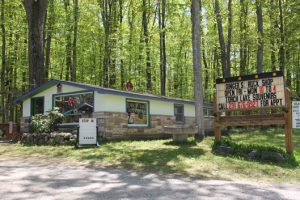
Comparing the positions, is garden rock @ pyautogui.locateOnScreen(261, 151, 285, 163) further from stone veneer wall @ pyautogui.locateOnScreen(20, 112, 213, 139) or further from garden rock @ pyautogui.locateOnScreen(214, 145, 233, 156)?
stone veneer wall @ pyautogui.locateOnScreen(20, 112, 213, 139)

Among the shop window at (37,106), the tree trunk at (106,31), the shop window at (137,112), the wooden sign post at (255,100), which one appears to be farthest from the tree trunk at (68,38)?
the wooden sign post at (255,100)

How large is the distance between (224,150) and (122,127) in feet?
21.0

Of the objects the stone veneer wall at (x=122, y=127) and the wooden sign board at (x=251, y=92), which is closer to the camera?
the wooden sign board at (x=251, y=92)

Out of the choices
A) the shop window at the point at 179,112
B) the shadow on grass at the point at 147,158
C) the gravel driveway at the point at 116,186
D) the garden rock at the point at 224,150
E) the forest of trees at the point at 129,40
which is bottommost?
the gravel driveway at the point at 116,186

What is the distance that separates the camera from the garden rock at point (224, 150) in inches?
416

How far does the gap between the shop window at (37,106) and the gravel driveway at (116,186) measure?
10300 millimetres

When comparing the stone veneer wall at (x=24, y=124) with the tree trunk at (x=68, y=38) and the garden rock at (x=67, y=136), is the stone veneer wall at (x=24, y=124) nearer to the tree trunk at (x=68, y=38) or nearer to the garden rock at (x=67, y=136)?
the garden rock at (x=67, y=136)

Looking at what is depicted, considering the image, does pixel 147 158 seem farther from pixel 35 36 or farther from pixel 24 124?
pixel 35 36

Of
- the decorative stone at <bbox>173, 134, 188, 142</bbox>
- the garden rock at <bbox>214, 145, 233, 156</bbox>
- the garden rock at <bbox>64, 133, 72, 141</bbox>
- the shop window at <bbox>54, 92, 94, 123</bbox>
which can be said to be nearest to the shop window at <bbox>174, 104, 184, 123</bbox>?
the decorative stone at <bbox>173, 134, 188, 142</bbox>

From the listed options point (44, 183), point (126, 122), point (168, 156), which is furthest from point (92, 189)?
point (126, 122)

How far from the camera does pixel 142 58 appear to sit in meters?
29.5

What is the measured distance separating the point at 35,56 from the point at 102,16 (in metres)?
11.5

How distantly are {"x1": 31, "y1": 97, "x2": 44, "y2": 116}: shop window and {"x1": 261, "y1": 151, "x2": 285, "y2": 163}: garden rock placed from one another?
13.0 meters

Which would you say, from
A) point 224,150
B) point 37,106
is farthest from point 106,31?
point 224,150
